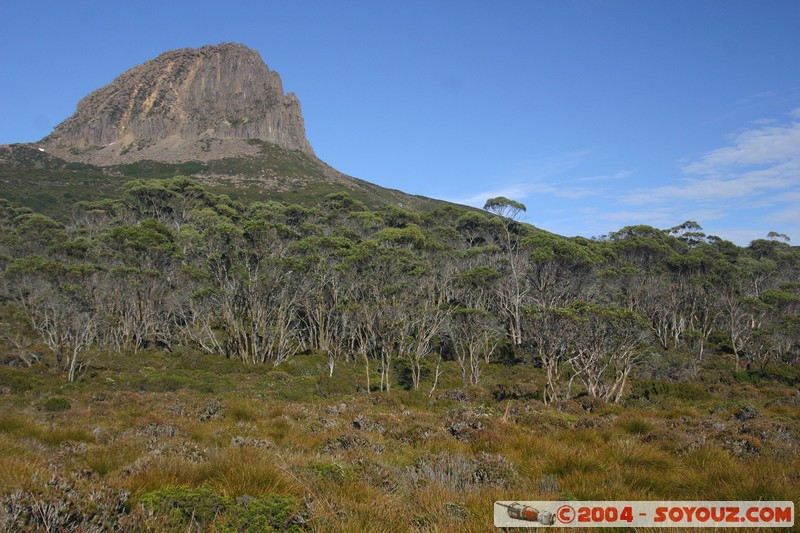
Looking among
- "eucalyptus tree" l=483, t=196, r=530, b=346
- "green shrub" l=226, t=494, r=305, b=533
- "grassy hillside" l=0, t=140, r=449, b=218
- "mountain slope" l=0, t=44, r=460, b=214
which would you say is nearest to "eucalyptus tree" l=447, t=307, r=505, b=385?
"eucalyptus tree" l=483, t=196, r=530, b=346

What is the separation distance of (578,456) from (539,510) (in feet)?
8.56

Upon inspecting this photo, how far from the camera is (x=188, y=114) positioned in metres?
166

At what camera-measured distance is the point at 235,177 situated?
123 meters

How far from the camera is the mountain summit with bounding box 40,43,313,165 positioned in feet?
499

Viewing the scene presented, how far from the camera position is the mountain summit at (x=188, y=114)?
152 meters

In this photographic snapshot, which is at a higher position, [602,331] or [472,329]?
[602,331]

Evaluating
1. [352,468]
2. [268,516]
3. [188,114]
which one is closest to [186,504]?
[268,516]

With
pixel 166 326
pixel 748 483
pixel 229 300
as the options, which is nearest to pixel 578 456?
pixel 748 483

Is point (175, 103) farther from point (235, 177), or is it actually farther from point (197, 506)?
point (197, 506)

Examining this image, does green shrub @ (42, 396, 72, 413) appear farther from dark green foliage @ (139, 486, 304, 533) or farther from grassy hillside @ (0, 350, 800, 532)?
dark green foliage @ (139, 486, 304, 533)

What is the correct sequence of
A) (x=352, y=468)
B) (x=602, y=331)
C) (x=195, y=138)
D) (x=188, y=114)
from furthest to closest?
(x=188, y=114), (x=195, y=138), (x=602, y=331), (x=352, y=468)

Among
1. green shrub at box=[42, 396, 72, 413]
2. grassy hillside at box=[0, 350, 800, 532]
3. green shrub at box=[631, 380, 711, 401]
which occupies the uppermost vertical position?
grassy hillside at box=[0, 350, 800, 532]

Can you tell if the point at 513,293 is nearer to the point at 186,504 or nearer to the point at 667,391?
the point at 667,391

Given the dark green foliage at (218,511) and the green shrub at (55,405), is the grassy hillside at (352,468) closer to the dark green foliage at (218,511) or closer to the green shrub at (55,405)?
the dark green foliage at (218,511)
